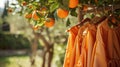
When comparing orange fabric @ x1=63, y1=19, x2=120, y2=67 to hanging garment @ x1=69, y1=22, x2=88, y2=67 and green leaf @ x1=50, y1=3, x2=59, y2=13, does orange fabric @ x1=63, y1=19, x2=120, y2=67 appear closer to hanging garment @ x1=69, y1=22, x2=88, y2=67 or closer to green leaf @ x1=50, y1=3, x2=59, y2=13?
hanging garment @ x1=69, y1=22, x2=88, y2=67

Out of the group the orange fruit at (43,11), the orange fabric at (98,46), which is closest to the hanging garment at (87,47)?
the orange fabric at (98,46)

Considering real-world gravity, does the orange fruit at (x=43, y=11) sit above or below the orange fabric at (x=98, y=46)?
above

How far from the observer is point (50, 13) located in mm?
2002

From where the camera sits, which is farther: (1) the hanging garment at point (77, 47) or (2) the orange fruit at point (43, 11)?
(2) the orange fruit at point (43, 11)

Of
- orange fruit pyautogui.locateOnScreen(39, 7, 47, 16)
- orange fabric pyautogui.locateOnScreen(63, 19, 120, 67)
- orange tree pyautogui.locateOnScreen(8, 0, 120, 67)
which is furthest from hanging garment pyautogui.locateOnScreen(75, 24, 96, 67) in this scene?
orange fruit pyautogui.locateOnScreen(39, 7, 47, 16)

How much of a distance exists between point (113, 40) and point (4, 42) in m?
18.4

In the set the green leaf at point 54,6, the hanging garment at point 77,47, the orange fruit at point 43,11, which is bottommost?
the hanging garment at point 77,47

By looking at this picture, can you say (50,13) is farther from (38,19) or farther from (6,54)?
(6,54)

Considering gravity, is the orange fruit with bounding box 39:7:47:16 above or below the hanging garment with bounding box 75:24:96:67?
above

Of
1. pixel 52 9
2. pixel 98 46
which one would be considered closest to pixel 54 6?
pixel 52 9

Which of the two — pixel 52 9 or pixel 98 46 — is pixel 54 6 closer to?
pixel 52 9

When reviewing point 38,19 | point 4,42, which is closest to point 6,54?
point 4,42

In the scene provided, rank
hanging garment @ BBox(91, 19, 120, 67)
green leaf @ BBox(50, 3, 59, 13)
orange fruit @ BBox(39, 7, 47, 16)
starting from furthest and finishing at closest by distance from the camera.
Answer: orange fruit @ BBox(39, 7, 47, 16) → green leaf @ BBox(50, 3, 59, 13) → hanging garment @ BBox(91, 19, 120, 67)

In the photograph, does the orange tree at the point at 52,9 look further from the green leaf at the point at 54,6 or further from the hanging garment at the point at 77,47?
the hanging garment at the point at 77,47
